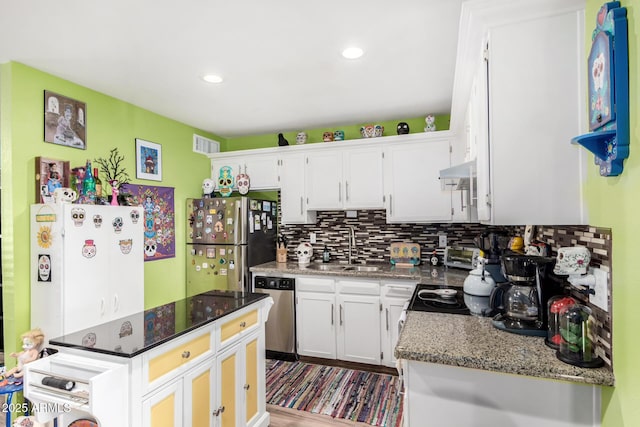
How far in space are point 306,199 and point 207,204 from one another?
110 cm

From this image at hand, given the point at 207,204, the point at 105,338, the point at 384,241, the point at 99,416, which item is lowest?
the point at 99,416

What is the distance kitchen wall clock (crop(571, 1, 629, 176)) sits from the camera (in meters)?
1.02

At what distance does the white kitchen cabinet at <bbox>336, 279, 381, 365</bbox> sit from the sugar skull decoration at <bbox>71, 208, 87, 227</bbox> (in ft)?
7.21

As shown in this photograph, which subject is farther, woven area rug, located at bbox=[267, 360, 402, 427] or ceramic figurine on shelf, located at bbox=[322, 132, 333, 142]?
ceramic figurine on shelf, located at bbox=[322, 132, 333, 142]

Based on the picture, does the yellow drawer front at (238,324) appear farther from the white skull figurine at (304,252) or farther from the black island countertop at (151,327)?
the white skull figurine at (304,252)

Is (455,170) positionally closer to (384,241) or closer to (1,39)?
(384,241)

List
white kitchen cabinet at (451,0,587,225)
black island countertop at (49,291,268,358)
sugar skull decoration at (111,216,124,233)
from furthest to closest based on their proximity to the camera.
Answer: sugar skull decoration at (111,216,124,233) → black island countertop at (49,291,268,358) → white kitchen cabinet at (451,0,587,225)

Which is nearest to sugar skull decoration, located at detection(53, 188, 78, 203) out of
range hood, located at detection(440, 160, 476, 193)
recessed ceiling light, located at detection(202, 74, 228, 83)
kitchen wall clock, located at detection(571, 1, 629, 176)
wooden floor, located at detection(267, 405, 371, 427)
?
recessed ceiling light, located at detection(202, 74, 228, 83)

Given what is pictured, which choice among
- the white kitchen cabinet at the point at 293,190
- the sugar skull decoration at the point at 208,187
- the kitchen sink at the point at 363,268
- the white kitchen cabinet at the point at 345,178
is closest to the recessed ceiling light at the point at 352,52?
the white kitchen cabinet at the point at 345,178

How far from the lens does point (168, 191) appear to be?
3.62m

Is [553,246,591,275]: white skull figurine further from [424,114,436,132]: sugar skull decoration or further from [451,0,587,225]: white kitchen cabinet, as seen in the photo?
[424,114,436,132]: sugar skull decoration

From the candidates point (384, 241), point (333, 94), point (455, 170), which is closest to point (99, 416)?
point (455, 170)

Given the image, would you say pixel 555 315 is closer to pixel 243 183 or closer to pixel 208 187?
pixel 243 183

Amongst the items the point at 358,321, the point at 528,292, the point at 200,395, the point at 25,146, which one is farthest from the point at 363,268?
the point at 25,146
